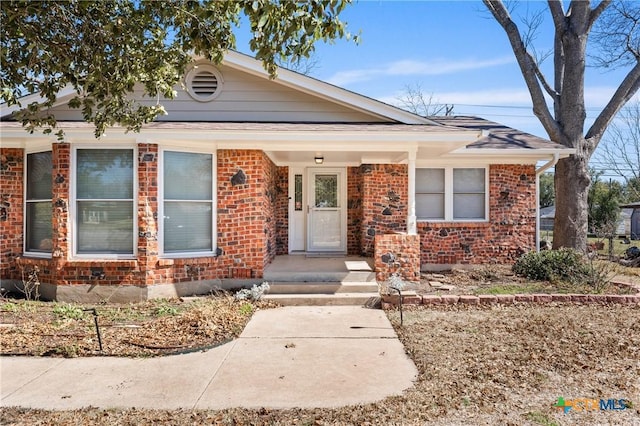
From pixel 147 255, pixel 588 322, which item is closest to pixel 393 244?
pixel 588 322

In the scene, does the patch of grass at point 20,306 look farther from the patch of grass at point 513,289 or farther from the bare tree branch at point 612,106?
the bare tree branch at point 612,106

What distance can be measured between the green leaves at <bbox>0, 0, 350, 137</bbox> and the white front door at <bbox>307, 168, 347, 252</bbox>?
5.65 meters

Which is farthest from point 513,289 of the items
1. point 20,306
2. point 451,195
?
point 20,306

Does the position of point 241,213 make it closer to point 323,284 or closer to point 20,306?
point 323,284

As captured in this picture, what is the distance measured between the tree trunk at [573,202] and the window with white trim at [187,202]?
31.2ft

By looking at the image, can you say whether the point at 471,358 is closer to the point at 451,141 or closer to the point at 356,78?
the point at 451,141

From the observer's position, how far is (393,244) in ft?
24.7

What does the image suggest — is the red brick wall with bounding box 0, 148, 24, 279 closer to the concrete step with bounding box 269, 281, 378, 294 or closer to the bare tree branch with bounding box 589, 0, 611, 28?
the concrete step with bounding box 269, 281, 378, 294

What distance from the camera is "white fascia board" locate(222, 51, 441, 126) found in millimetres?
7496

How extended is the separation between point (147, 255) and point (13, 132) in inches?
117

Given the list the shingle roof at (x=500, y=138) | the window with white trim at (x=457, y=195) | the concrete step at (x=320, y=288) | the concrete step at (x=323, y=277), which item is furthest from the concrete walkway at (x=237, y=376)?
the shingle roof at (x=500, y=138)

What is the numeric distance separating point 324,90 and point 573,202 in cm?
801

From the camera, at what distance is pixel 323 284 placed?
23.6 ft

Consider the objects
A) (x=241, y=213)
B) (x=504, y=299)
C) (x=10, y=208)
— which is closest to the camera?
(x=504, y=299)
